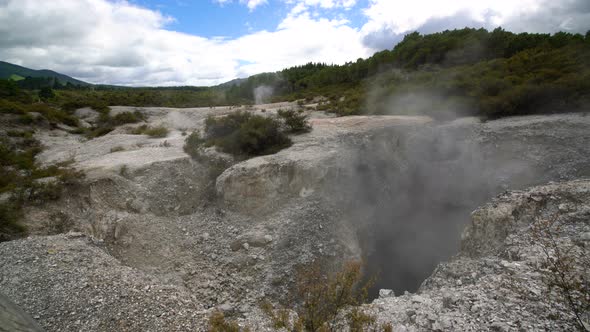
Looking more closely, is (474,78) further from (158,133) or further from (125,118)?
(125,118)

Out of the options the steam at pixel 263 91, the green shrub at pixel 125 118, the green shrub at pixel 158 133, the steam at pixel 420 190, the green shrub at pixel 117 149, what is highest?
the steam at pixel 263 91

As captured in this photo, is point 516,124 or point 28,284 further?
point 516,124

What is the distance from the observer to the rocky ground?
19.1 ft

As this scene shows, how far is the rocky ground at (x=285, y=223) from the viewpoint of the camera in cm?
583

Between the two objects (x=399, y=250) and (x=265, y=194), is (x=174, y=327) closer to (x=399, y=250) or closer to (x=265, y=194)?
(x=265, y=194)

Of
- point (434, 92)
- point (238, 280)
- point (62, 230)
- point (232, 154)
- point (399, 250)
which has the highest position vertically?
point (434, 92)

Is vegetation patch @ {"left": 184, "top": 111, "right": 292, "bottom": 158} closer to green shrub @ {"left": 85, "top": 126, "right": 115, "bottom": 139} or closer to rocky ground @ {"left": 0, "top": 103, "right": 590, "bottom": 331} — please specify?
rocky ground @ {"left": 0, "top": 103, "right": 590, "bottom": 331}

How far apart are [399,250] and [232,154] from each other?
26.7ft

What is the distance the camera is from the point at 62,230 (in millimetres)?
8609

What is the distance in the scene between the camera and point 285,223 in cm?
938

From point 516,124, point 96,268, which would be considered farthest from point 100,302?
point 516,124

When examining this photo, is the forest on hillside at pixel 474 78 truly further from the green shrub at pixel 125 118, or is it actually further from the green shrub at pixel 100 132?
the green shrub at pixel 100 132

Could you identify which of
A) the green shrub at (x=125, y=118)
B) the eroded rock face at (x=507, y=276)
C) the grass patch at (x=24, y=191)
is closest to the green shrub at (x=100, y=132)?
the green shrub at (x=125, y=118)

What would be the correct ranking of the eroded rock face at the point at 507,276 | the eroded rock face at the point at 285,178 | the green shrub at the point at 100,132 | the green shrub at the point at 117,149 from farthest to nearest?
1. the green shrub at the point at 100,132
2. the green shrub at the point at 117,149
3. the eroded rock face at the point at 285,178
4. the eroded rock face at the point at 507,276
